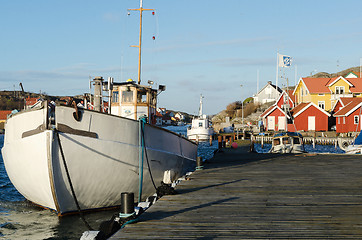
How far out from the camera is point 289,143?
2898 cm

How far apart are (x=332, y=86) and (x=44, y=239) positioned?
5992cm

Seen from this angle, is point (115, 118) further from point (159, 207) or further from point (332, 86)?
point (332, 86)

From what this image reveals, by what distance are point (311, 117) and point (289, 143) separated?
31324 mm

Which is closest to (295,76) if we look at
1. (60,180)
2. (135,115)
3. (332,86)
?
(332,86)

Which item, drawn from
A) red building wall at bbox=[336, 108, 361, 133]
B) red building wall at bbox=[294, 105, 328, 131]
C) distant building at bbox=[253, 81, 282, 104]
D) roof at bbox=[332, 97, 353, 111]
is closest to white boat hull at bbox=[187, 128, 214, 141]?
red building wall at bbox=[294, 105, 328, 131]

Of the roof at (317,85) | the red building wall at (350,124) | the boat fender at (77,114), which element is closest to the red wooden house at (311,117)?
the red building wall at (350,124)

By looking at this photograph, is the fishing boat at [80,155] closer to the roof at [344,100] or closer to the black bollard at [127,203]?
the black bollard at [127,203]

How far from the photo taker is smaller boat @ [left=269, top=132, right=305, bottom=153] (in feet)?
93.0

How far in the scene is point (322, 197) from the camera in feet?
29.1

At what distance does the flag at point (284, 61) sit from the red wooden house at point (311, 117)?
8432 millimetres

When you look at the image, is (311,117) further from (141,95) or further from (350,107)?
(141,95)

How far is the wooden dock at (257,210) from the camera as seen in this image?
602cm

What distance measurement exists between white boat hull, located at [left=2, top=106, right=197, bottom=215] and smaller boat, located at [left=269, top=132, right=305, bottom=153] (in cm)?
1823

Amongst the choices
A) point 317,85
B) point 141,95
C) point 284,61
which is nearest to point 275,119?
point 317,85
